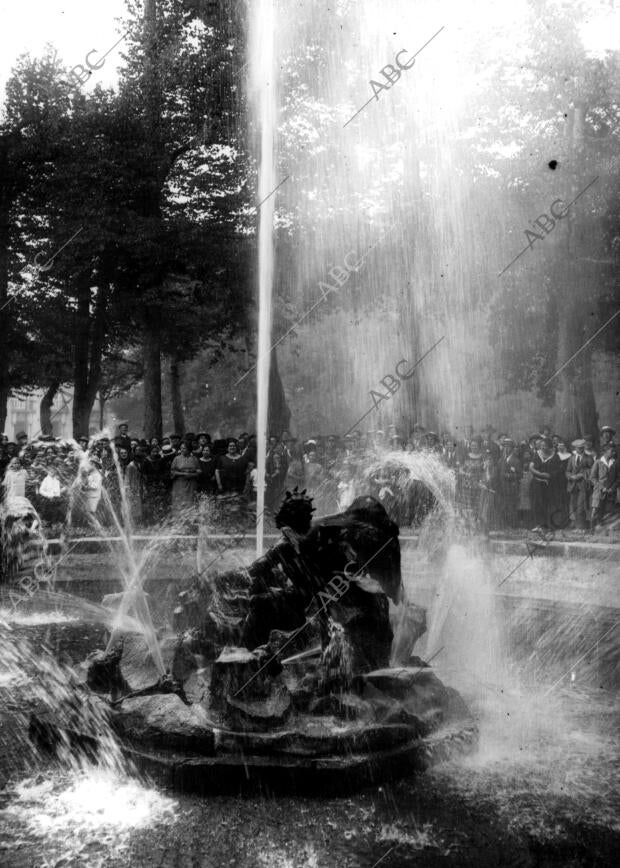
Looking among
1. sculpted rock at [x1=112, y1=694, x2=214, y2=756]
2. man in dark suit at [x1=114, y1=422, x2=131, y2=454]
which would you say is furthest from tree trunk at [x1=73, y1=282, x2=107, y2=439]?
sculpted rock at [x1=112, y1=694, x2=214, y2=756]

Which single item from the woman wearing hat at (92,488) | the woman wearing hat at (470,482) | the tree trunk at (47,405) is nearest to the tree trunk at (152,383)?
the tree trunk at (47,405)

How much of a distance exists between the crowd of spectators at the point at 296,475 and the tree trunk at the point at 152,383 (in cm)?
799

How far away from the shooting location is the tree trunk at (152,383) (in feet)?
84.3

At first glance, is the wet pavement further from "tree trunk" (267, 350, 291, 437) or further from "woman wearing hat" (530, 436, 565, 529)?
"tree trunk" (267, 350, 291, 437)

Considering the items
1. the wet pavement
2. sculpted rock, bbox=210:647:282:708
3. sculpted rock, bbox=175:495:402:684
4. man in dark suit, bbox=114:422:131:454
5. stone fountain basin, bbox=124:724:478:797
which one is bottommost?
the wet pavement

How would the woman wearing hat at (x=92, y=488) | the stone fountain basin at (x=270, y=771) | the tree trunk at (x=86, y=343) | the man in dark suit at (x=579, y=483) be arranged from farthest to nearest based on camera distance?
the tree trunk at (x=86, y=343) → the woman wearing hat at (x=92, y=488) → the man in dark suit at (x=579, y=483) → the stone fountain basin at (x=270, y=771)

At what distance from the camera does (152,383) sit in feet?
86.6

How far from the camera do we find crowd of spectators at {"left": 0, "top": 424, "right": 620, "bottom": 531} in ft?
49.7

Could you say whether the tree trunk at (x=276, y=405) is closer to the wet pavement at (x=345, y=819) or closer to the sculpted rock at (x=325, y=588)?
the sculpted rock at (x=325, y=588)

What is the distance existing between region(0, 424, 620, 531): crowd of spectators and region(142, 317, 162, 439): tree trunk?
7992 mm

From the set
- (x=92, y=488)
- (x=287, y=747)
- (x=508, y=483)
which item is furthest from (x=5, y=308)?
(x=287, y=747)

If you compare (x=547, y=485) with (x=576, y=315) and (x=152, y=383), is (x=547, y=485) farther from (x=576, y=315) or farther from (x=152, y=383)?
(x=152, y=383)

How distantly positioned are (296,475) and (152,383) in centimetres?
1088

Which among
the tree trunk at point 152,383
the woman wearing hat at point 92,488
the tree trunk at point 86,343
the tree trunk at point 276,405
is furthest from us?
the tree trunk at point 86,343
